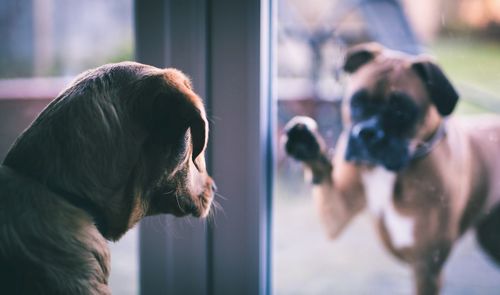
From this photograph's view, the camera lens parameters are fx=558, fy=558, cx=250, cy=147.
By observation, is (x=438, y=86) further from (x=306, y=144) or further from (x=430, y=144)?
(x=306, y=144)

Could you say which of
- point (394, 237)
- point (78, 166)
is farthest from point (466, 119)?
point (78, 166)

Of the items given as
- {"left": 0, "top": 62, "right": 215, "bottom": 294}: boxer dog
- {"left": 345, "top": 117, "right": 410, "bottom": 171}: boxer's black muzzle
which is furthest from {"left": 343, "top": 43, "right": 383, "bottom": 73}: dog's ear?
{"left": 0, "top": 62, "right": 215, "bottom": 294}: boxer dog

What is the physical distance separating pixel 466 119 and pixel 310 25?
0.39 meters

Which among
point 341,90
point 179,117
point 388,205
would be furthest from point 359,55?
point 179,117

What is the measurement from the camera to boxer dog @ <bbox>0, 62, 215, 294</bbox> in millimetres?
810

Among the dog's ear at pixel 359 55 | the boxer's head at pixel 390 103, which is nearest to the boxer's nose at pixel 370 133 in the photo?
the boxer's head at pixel 390 103

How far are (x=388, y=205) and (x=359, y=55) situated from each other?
34cm

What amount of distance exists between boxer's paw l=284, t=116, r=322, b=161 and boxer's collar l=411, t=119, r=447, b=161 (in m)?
0.21

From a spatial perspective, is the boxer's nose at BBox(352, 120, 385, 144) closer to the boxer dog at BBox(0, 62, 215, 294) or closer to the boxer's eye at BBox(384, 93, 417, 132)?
the boxer's eye at BBox(384, 93, 417, 132)

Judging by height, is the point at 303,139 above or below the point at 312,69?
below

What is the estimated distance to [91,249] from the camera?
845mm

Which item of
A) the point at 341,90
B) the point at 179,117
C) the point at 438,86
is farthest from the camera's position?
the point at 341,90

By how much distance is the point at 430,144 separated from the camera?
1195mm

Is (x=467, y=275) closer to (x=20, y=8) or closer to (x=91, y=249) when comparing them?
(x=91, y=249)
